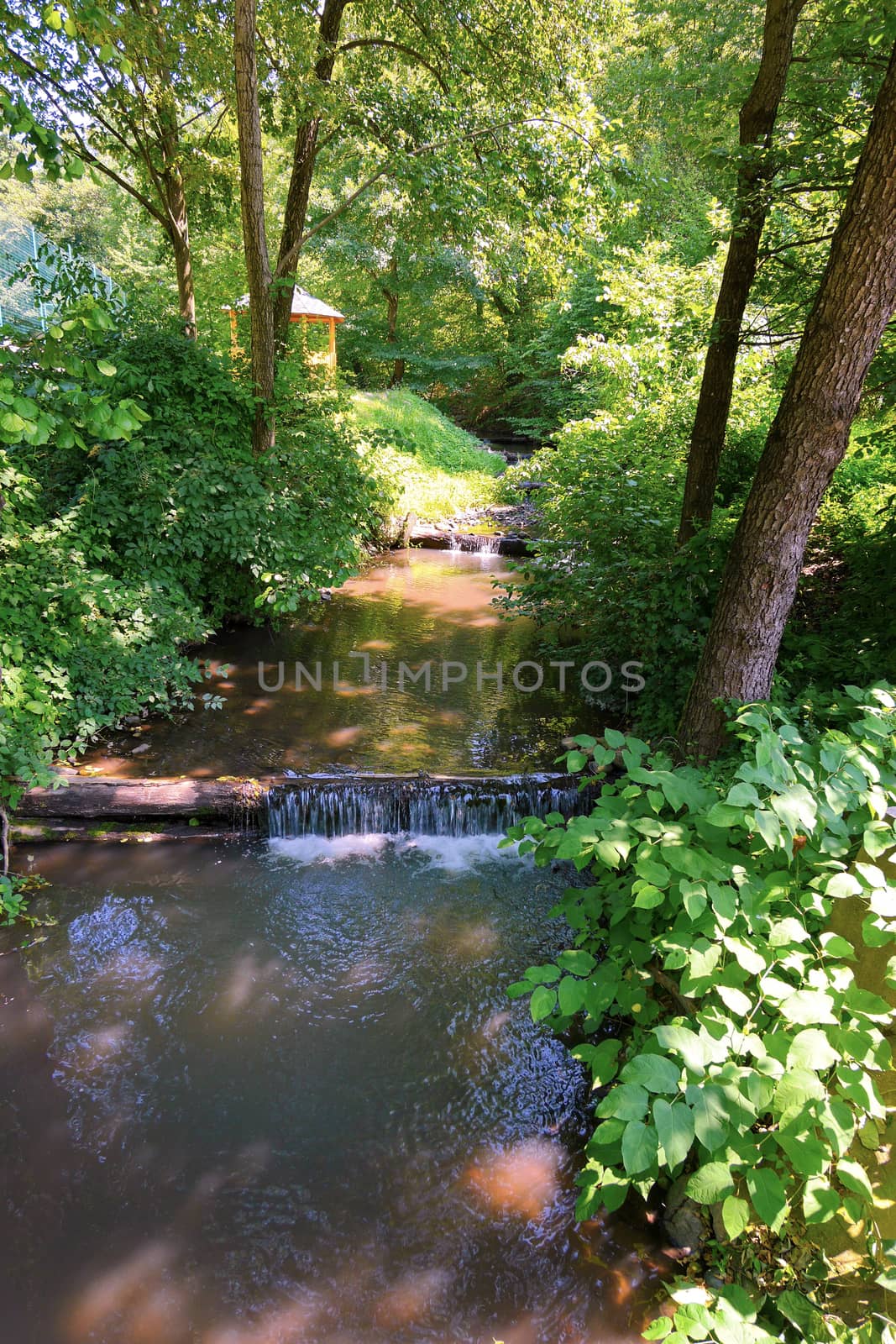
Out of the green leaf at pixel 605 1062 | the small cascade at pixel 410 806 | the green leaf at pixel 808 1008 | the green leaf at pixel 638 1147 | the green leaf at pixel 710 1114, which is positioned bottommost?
the small cascade at pixel 410 806

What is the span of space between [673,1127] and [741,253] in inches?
222

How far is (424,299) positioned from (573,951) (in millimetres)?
25778

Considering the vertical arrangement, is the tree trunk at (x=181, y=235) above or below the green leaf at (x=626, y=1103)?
above

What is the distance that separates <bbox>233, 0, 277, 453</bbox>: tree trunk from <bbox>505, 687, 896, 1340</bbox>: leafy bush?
6.46m

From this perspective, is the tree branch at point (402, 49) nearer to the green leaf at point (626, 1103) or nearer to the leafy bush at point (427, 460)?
the leafy bush at point (427, 460)

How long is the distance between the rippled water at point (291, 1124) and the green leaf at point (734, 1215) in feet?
3.87

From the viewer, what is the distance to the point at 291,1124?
329 cm

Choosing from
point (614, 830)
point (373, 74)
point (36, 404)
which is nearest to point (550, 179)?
point (373, 74)

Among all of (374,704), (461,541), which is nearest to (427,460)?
(461,541)

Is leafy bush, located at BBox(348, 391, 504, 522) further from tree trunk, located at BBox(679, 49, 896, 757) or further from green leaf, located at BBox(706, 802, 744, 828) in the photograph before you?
green leaf, located at BBox(706, 802, 744, 828)

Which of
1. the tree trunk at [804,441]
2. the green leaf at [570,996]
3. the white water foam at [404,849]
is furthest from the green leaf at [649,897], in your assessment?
the white water foam at [404,849]

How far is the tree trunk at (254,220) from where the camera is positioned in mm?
6387

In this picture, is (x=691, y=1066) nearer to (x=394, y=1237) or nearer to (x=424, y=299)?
(x=394, y=1237)

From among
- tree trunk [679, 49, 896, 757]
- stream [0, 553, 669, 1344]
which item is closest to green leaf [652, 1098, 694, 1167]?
stream [0, 553, 669, 1344]
